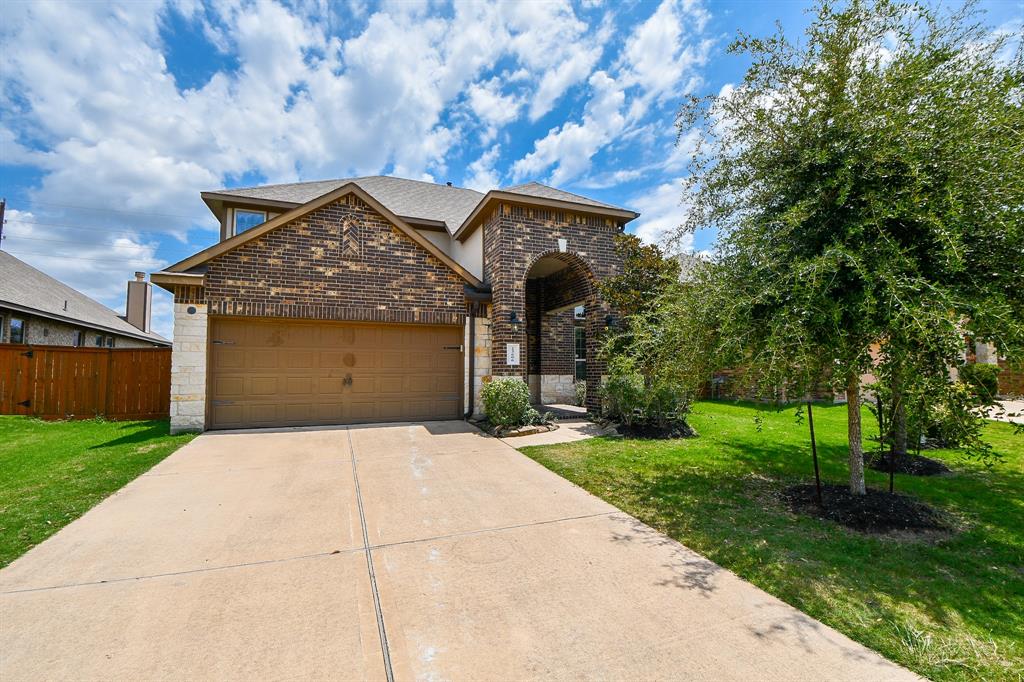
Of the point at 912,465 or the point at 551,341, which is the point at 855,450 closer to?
the point at 912,465

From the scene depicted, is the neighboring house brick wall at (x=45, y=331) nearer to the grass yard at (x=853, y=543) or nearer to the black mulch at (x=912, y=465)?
the grass yard at (x=853, y=543)

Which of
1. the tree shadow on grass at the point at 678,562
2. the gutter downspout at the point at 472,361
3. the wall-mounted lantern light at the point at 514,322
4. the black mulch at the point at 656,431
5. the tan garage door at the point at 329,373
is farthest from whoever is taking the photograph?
the gutter downspout at the point at 472,361

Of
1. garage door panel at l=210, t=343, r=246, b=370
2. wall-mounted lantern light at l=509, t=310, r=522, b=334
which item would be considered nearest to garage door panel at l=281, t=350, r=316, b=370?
garage door panel at l=210, t=343, r=246, b=370

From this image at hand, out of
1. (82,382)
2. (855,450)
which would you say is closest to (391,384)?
(82,382)

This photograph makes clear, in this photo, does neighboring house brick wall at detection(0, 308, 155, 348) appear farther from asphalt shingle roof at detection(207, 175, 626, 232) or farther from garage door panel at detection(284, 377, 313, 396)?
garage door panel at detection(284, 377, 313, 396)

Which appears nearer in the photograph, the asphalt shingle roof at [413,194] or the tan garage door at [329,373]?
the tan garage door at [329,373]

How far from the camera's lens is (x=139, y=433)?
9.02 metres

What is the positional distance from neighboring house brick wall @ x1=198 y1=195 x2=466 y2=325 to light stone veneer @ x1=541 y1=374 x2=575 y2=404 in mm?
4471

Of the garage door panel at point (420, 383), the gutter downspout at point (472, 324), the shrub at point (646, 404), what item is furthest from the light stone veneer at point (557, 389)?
the shrub at point (646, 404)

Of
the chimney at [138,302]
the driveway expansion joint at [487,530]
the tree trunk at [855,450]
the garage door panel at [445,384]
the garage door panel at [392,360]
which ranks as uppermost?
the chimney at [138,302]

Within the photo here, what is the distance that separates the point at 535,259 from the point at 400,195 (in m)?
7.44

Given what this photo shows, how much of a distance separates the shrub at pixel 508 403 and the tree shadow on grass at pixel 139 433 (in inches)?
254

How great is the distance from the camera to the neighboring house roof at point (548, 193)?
10.8 meters

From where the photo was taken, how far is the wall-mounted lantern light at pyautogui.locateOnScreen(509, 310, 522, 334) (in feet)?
33.4
